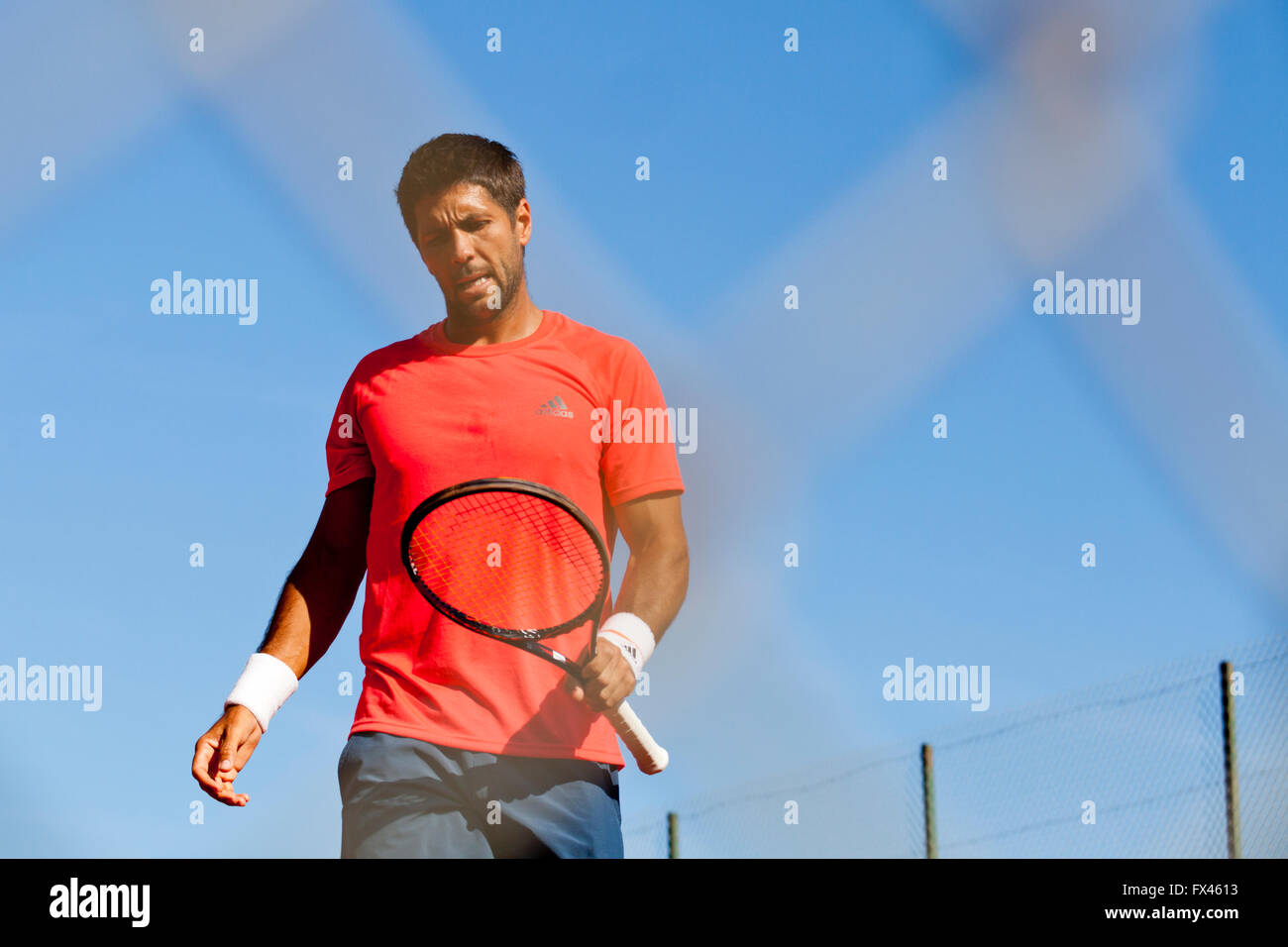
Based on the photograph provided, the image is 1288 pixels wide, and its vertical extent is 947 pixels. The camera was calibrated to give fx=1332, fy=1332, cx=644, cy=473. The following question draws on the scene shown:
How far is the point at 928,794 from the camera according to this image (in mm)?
5672

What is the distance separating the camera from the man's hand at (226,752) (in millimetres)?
2363

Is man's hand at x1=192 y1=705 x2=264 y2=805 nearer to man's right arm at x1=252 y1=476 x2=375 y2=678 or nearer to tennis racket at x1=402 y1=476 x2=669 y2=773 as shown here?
man's right arm at x1=252 y1=476 x2=375 y2=678

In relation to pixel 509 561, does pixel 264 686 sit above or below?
below

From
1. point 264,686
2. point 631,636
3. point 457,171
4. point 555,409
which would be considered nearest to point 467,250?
point 457,171

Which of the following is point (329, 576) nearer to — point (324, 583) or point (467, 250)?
point (324, 583)

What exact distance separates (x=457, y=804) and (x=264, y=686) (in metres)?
0.47

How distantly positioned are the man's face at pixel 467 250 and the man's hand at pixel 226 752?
2.87ft

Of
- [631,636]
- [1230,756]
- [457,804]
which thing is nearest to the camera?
[457,804]

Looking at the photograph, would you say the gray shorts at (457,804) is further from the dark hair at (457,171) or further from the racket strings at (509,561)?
the dark hair at (457,171)

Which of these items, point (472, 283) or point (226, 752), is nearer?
point (226, 752)
